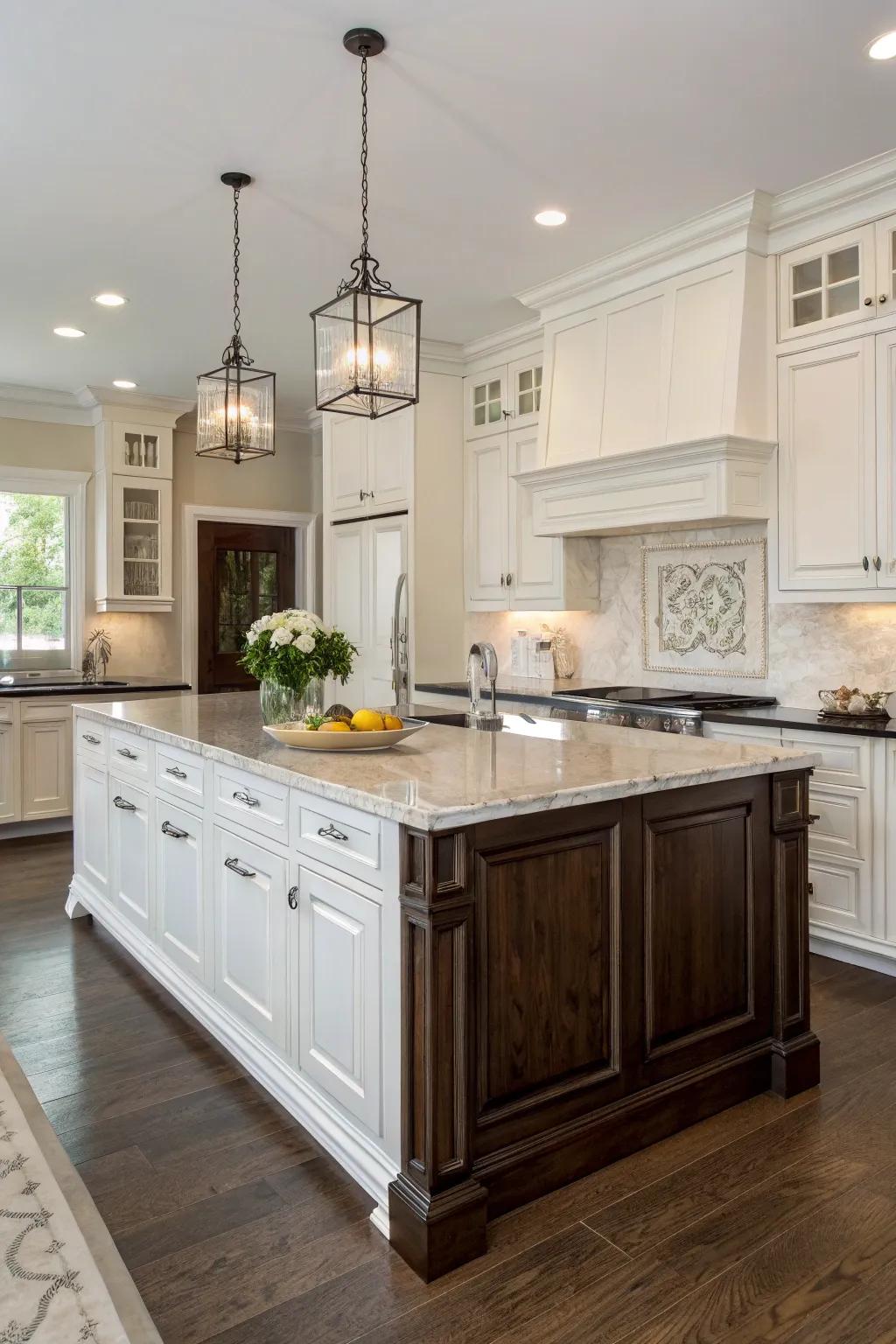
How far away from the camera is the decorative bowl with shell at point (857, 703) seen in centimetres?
362

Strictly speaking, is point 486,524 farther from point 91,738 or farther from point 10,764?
point 10,764

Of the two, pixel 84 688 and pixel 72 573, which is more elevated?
pixel 72 573

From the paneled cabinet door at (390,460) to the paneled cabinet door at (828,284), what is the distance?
230 centimetres

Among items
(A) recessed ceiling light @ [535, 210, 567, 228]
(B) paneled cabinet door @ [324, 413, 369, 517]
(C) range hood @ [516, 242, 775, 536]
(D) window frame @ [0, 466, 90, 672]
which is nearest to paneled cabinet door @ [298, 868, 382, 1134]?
(C) range hood @ [516, 242, 775, 536]

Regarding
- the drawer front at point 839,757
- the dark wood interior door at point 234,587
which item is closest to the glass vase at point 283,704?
the drawer front at point 839,757

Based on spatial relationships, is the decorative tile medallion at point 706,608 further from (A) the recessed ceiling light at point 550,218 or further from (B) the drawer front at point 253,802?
(B) the drawer front at point 253,802

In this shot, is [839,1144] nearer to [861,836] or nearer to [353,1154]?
[353,1154]

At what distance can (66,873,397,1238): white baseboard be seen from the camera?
2000mm

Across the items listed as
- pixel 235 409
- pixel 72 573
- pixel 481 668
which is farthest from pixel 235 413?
pixel 72 573

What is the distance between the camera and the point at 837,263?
12.2 feet

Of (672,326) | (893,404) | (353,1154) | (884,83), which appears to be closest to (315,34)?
(884,83)

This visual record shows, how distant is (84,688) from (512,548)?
2.86m

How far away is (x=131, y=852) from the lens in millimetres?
3486

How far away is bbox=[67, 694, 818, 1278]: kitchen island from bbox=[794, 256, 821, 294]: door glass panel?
216cm
